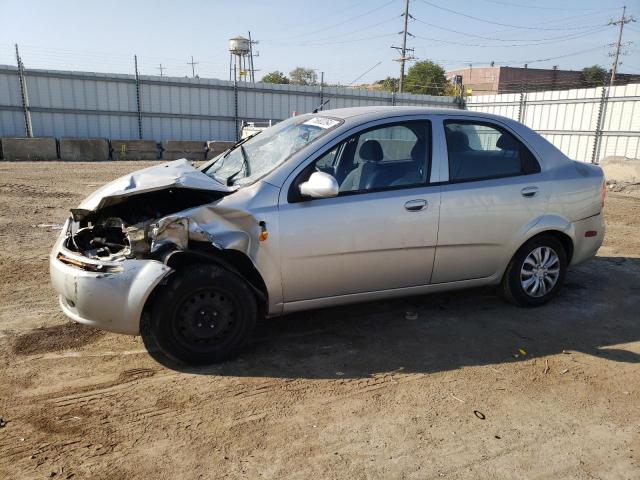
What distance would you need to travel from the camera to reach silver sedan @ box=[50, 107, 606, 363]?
3453 millimetres

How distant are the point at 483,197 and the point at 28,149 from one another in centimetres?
1656

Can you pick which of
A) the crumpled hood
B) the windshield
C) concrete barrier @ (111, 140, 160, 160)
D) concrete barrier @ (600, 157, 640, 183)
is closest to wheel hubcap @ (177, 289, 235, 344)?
the crumpled hood

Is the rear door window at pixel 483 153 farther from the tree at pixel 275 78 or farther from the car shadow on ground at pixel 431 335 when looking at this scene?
the tree at pixel 275 78

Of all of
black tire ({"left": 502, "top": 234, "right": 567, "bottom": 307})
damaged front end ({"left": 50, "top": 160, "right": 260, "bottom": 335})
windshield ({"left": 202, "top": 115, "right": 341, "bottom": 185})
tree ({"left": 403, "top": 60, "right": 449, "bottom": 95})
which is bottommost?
black tire ({"left": 502, "top": 234, "right": 567, "bottom": 307})

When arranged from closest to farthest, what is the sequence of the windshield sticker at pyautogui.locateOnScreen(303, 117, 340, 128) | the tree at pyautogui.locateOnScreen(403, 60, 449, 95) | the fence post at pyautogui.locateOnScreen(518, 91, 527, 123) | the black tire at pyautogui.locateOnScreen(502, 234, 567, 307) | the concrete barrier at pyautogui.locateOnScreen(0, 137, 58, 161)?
the windshield sticker at pyautogui.locateOnScreen(303, 117, 340, 128), the black tire at pyautogui.locateOnScreen(502, 234, 567, 307), the concrete barrier at pyautogui.locateOnScreen(0, 137, 58, 161), the fence post at pyautogui.locateOnScreen(518, 91, 527, 123), the tree at pyautogui.locateOnScreen(403, 60, 449, 95)

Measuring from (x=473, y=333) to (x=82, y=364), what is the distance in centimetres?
305

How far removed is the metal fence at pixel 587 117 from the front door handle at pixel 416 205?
1512cm

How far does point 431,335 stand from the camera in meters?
4.20

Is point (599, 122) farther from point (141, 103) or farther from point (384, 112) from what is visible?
point (141, 103)

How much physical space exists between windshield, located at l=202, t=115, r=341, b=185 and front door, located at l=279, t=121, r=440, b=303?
0.29 m

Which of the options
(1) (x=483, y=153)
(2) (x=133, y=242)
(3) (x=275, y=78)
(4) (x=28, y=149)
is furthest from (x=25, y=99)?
(3) (x=275, y=78)

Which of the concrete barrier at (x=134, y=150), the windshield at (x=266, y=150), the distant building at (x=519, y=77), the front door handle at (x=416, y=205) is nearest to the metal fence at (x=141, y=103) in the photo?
the concrete barrier at (x=134, y=150)

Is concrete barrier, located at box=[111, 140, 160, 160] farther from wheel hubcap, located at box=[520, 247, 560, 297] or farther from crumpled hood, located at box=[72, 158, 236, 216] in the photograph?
wheel hubcap, located at box=[520, 247, 560, 297]

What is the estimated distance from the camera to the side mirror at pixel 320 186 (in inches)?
139
